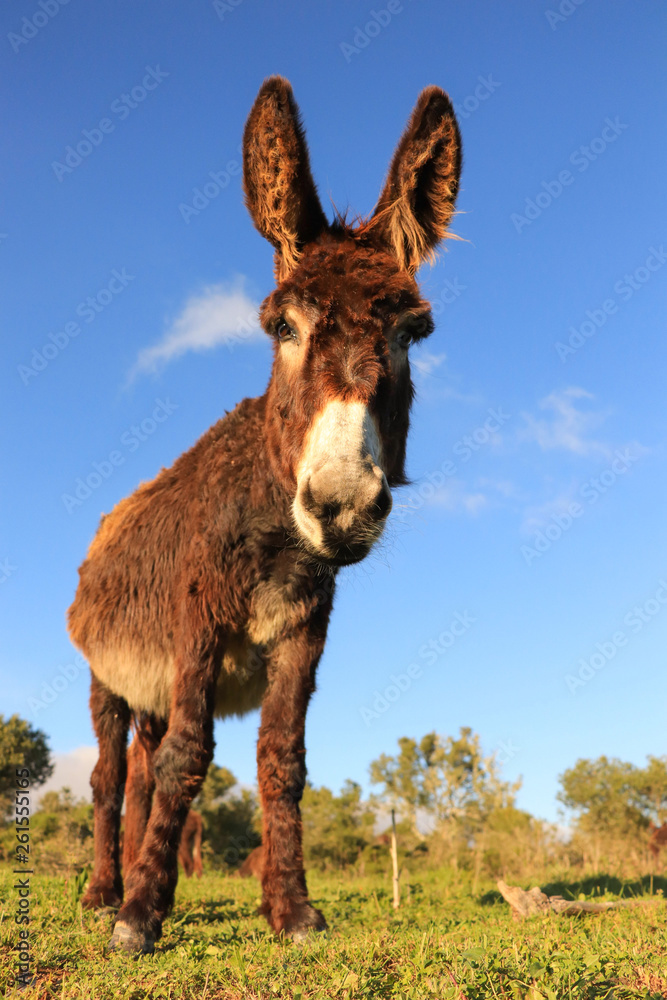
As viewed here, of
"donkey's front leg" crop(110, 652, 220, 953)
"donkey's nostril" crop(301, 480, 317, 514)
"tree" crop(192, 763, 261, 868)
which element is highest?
"donkey's nostril" crop(301, 480, 317, 514)

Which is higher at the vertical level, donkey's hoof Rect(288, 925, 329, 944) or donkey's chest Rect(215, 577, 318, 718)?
donkey's chest Rect(215, 577, 318, 718)

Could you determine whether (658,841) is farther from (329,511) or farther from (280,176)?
(280,176)

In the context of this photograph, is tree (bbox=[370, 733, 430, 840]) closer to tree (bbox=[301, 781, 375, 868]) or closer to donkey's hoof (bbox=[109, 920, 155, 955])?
tree (bbox=[301, 781, 375, 868])

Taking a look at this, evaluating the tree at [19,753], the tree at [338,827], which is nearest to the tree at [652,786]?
the tree at [338,827]

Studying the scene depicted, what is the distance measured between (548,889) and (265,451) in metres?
4.35

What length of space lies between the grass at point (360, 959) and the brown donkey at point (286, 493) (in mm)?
312

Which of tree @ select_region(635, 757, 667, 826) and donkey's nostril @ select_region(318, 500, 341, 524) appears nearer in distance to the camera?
donkey's nostril @ select_region(318, 500, 341, 524)

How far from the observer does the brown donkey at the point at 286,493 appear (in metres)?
3.08

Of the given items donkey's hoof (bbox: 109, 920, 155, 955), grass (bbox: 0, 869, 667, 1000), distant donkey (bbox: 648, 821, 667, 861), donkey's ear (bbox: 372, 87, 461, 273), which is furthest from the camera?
distant donkey (bbox: 648, 821, 667, 861)

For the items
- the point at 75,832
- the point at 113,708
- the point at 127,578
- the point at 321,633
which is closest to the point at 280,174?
the point at 321,633

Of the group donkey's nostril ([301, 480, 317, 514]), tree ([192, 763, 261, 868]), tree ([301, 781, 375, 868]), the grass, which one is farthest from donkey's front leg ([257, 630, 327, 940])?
tree ([192, 763, 261, 868])

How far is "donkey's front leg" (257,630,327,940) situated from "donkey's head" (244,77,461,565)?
91 cm

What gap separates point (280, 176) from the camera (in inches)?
147

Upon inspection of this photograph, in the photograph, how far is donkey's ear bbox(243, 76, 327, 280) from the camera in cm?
369
